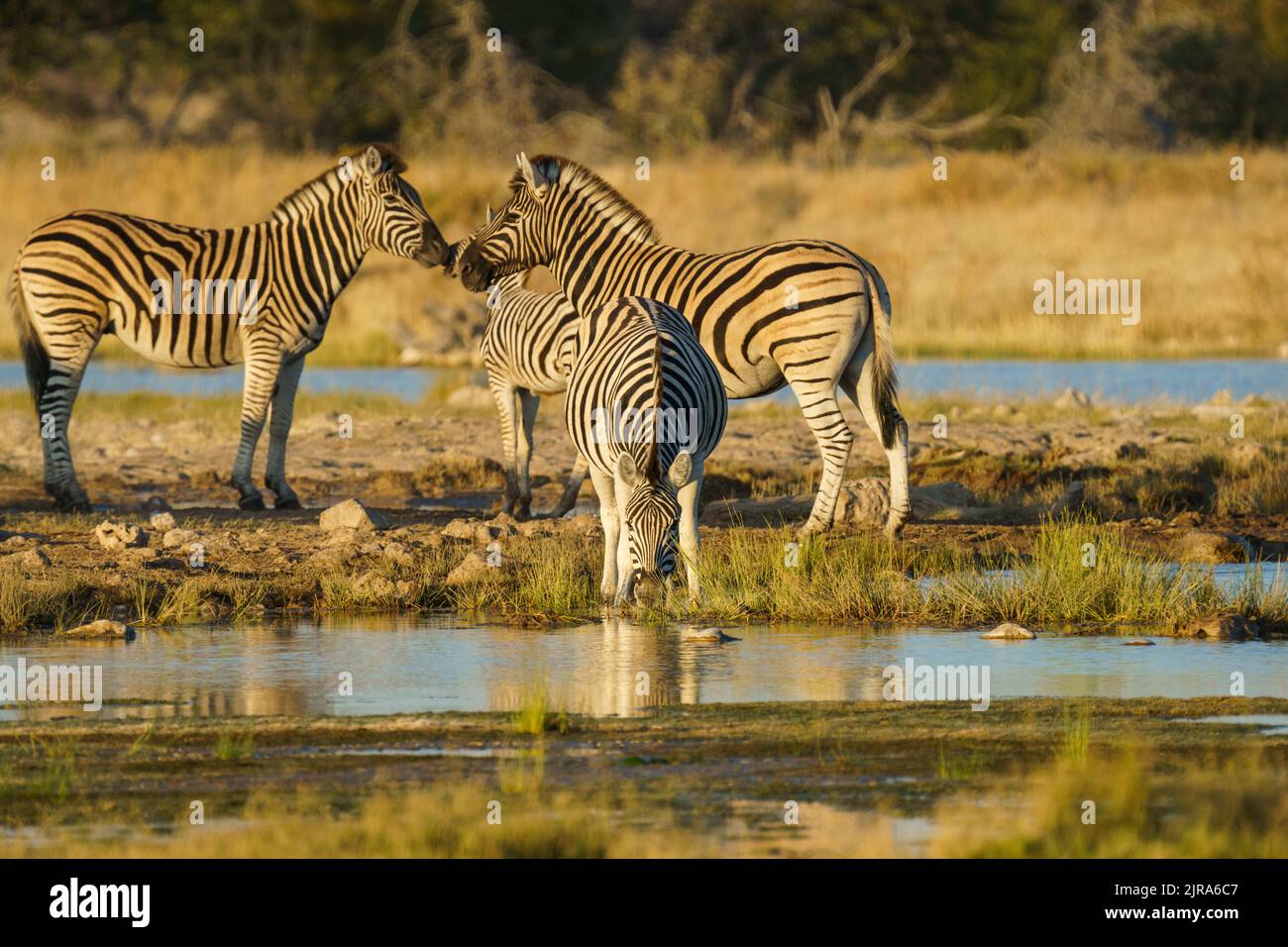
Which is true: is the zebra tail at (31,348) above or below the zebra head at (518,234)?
below

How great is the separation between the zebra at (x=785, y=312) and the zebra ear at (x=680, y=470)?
3.01m

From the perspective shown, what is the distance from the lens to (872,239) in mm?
30797

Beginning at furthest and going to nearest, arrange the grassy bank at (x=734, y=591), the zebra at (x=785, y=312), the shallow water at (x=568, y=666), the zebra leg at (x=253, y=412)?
the zebra leg at (x=253, y=412) < the zebra at (x=785, y=312) < the grassy bank at (x=734, y=591) < the shallow water at (x=568, y=666)

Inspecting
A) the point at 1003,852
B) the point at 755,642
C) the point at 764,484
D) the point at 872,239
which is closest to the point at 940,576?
the point at 755,642

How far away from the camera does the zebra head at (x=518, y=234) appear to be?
14.2 meters

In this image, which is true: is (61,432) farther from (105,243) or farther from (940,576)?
(940,576)

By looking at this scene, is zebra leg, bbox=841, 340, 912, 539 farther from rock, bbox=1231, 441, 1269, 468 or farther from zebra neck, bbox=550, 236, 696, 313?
rock, bbox=1231, 441, 1269, 468

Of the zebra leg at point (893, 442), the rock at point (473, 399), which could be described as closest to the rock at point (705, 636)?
the zebra leg at point (893, 442)

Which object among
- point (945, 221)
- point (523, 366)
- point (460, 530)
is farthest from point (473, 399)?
point (945, 221)

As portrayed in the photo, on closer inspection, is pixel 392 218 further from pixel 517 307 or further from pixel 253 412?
pixel 253 412

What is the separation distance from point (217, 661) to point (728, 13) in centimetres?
3789
